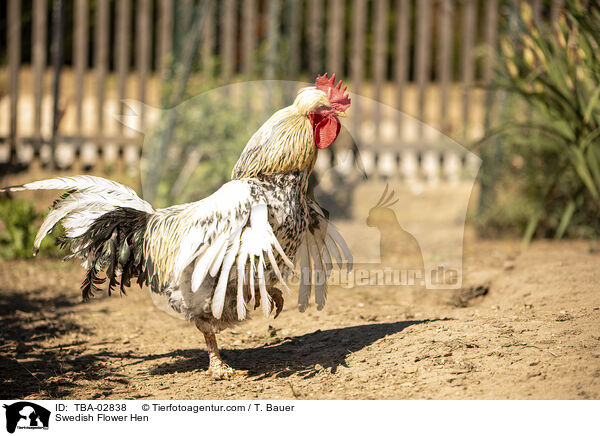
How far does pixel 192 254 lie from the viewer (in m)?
3.03

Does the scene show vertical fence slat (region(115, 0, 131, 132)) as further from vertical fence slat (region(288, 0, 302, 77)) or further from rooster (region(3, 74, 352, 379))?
rooster (region(3, 74, 352, 379))

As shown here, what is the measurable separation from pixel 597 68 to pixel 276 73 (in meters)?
4.35

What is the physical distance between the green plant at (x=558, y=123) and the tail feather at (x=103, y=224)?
2910mm

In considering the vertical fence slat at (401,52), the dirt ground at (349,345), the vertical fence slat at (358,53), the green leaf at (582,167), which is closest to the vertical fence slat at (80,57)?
the vertical fence slat at (358,53)

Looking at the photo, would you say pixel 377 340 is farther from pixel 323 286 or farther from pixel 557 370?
pixel 557 370

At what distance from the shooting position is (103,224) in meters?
3.37

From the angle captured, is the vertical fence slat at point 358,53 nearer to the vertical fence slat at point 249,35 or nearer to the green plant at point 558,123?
the vertical fence slat at point 249,35

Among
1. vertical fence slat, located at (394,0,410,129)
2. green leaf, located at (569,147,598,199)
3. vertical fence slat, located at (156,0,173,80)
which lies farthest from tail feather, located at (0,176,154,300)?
vertical fence slat, located at (394,0,410,129)

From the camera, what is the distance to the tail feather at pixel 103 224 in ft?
10.9

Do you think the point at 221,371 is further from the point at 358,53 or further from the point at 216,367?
the point at 358,53

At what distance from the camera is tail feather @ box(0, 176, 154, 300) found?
332 centimetres

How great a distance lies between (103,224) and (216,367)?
940 millimetres

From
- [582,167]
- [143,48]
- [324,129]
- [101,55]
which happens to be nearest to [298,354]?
[324,129]
